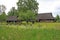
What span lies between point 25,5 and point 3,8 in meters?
16.0

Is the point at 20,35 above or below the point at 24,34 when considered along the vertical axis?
above

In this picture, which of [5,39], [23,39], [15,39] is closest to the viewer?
[5,39]

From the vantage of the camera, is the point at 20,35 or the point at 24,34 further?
the point at 24,34

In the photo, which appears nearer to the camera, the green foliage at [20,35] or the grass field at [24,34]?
the green foliage at [20,35]

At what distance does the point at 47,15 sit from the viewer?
6109 centimetres

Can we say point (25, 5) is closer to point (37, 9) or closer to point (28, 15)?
point (37, 9)

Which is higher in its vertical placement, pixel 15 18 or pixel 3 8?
pixel 3 8

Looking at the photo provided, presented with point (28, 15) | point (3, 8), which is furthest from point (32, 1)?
point (3, 8)

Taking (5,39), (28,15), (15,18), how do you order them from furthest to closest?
(15,18), (28,15), (5,39)

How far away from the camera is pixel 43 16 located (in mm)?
60781

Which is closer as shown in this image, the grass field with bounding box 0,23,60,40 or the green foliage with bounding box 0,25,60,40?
the green foliage with bounding box 0,25,60,40

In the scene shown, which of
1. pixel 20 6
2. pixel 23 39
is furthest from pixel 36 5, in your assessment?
pixel 23 39

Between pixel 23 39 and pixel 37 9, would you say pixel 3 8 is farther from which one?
pixel 23 39

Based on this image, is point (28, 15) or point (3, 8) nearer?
point (3, 8)
